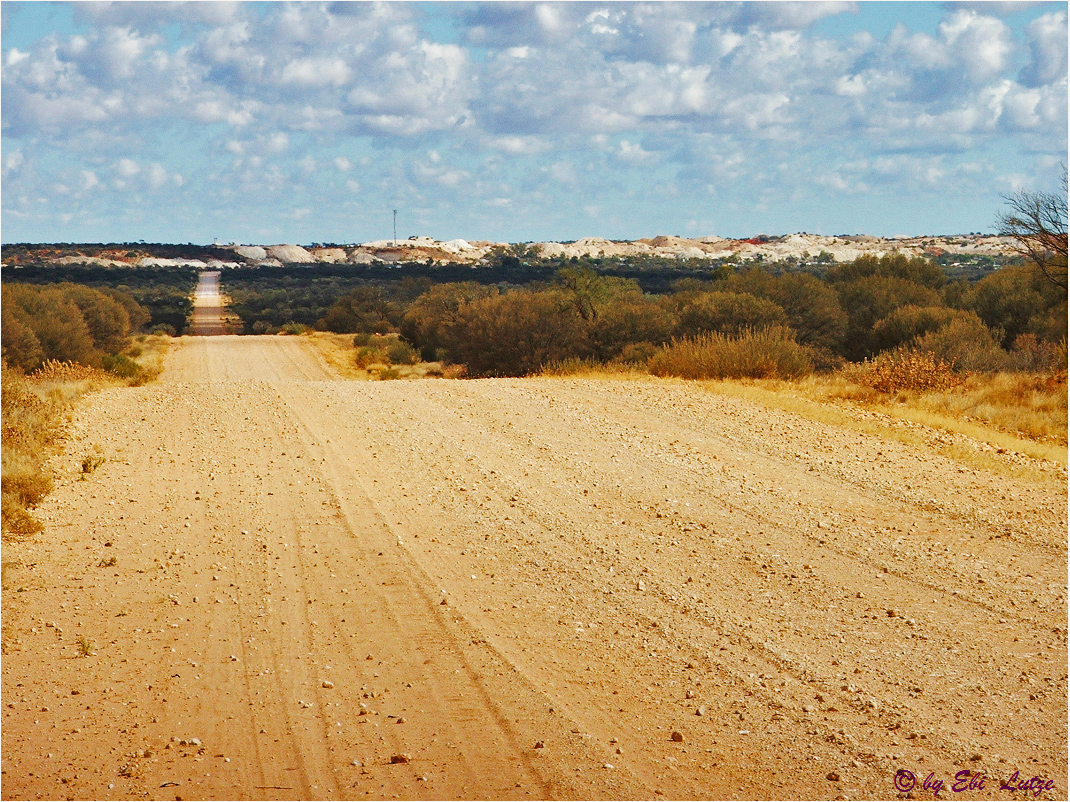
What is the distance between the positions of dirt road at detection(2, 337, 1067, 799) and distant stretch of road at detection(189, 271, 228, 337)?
48603 millimetres

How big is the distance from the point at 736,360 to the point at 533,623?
1461 cm

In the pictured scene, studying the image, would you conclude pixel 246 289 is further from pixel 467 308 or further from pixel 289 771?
pixel 289 771

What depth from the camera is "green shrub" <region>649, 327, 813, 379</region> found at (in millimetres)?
21172

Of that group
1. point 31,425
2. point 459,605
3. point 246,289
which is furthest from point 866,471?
point 246,289

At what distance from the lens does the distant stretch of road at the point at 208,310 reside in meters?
62.0

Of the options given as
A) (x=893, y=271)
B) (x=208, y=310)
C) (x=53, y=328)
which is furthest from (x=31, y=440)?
(x=208, y=310)

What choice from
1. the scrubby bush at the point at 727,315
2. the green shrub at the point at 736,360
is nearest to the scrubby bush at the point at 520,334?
the scrubby bush at the point at 727,315

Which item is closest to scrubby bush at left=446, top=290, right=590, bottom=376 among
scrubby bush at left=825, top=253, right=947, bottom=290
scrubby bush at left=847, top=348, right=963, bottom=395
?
scrubby bush at left=847, top=348, right=963, bottom=395

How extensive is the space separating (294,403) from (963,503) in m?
10.3

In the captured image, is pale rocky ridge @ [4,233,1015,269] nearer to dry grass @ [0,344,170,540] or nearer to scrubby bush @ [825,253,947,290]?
scrubby bush @ [825,253,947,290]

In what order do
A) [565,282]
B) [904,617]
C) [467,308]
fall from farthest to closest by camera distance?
[565,282], [467,308], [904,617]

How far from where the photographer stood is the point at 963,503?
11.2m

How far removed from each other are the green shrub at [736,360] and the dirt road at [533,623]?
7.35 m

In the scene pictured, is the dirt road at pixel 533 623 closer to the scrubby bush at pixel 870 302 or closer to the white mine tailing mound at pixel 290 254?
the scrubby bush at pixel 870 302
